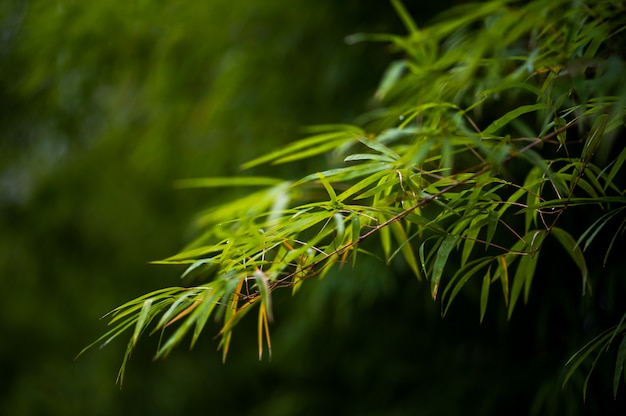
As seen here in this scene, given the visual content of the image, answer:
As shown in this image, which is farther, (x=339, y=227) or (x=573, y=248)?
(x=573, y=248)

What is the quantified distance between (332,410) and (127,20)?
133 cm

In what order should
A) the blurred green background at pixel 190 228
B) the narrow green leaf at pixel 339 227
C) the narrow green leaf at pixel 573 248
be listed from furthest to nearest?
1. the blurred green background at pixel 190 228
2. the narrow green leaf at pixel 573 248
3. the narrow green leaf at pixel 339 227

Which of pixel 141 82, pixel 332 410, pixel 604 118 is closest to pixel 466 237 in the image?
pixel 604 118

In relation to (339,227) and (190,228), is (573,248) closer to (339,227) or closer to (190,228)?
(339,227)

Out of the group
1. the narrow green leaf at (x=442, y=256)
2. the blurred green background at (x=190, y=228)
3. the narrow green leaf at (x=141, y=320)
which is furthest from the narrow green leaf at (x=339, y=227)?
the blurred green background at (x=190, y=228)

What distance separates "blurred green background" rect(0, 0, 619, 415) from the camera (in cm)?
139

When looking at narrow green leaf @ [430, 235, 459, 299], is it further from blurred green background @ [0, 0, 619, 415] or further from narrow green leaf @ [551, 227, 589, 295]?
blurred green background @ [0, 0, 619, 415]

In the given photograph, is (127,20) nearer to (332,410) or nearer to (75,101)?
(75,101)

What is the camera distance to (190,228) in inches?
69.2

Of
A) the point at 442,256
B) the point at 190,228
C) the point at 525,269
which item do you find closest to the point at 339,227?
the point at 442,256

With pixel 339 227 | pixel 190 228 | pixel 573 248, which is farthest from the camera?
pixel 190 228

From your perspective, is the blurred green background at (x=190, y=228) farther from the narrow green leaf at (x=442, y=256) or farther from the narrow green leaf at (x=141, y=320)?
the narrow green leaf at (x=141, y=320)

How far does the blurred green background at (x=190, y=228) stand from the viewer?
4.56 feet

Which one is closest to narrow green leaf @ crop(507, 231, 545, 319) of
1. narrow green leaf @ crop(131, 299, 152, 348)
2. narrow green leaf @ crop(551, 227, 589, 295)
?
narrow green leaf @ crop(551, 227, 589, 295)
